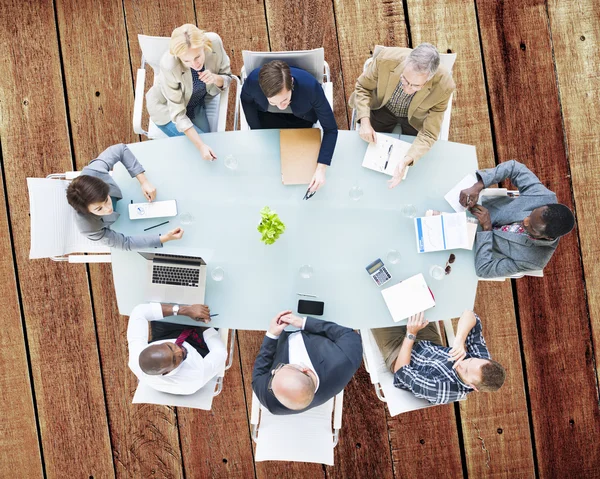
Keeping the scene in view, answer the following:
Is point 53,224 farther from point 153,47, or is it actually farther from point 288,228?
point 288,228

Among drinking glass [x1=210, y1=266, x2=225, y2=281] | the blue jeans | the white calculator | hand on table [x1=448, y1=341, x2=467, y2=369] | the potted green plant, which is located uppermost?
the blue jeans

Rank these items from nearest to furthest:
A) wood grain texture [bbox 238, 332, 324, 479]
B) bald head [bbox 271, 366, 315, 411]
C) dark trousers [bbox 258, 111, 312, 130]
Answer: bald head [bbox 271, 366, 315, 411], dark trousers [bbox 258, 111, 312, 130], wood grain texture [bbox 238, 332, 324, 479]

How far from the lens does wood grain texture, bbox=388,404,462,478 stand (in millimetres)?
3076

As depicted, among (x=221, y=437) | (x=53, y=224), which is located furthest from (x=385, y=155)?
(x=221, y=437)

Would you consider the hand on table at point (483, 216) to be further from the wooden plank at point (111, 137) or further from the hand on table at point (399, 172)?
the wooden plank at point (111, 137)

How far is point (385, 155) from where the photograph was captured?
7.60 feet

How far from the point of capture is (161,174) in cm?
→ 234

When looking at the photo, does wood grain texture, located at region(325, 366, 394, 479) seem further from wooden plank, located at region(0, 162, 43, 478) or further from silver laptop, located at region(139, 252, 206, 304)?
wooden plank, located at region(0, 162, 43, 478)

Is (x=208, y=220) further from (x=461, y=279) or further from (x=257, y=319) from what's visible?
(x=461, y=279)

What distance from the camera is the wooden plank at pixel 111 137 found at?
10.2 ft

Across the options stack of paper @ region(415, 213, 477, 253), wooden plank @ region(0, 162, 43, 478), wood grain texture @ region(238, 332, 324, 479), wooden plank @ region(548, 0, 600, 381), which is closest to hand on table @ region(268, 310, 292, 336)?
stack of paper @ region(415, 213, 477, 253)

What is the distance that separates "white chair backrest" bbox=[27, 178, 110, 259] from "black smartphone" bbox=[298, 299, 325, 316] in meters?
1.13

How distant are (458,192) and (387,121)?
61cm

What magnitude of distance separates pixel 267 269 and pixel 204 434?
4.97 feet
